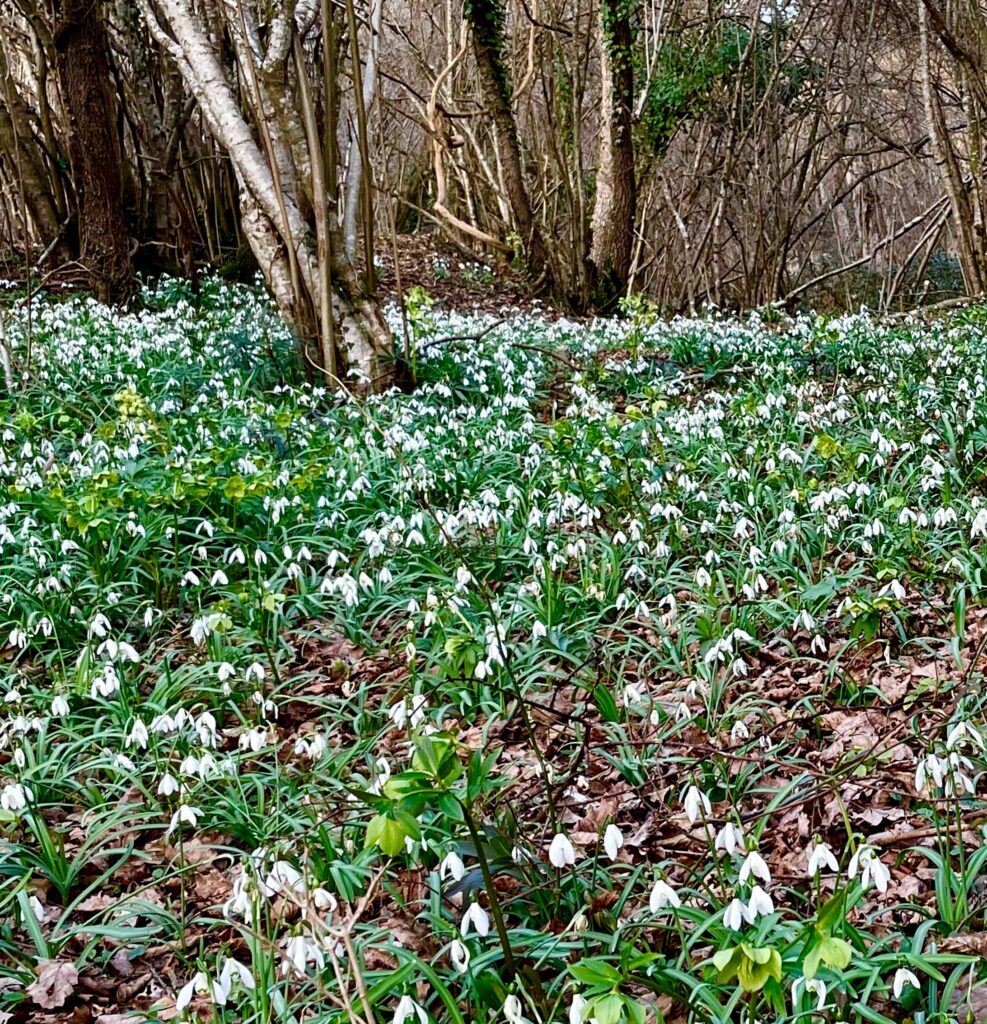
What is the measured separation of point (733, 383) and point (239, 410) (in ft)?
12.2

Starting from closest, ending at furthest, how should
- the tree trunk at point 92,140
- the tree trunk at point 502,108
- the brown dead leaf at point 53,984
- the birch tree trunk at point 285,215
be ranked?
the brown dead leaf at point 53,984, the birch tree trunk at point 285,215, the tree trunk at point 92,140, the tree trunk at point 502,108

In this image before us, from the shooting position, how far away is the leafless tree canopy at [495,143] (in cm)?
777

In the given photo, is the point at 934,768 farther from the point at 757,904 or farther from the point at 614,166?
the point at 614,166

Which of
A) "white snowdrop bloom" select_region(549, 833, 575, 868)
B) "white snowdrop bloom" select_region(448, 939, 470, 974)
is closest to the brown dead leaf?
"white snowdrop bloom" select_region(448, 939, 470, 974)

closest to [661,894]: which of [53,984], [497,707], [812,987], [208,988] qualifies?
[812,987]

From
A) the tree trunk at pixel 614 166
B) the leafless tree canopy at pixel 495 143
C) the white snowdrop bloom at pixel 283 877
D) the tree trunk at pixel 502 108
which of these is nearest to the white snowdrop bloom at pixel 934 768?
the white snowdrop bloom at pixel 283 877

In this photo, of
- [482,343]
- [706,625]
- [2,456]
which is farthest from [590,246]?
[706,625]

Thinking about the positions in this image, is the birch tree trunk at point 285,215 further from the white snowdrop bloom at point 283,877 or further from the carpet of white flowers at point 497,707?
the white snowdrop bloom at point 283,877

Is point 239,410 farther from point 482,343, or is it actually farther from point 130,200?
point 130,200

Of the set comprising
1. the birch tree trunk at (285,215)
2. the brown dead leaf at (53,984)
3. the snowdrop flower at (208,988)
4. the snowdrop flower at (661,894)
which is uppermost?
the birch tree trunk at (285,215)

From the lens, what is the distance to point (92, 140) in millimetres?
10758

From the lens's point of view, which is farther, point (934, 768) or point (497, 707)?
point (497, 707)

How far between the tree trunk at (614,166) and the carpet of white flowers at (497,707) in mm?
5414

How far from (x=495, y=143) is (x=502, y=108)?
0.58 m
